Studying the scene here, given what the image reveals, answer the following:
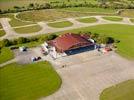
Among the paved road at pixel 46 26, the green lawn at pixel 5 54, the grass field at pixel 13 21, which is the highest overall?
the grass field at pixel 13 21

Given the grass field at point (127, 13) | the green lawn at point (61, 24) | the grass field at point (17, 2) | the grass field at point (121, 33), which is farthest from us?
the grass field at point (17, 2)

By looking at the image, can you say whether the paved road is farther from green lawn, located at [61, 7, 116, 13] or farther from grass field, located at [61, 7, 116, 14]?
green lawn, located at [61, 7, 116, 13]

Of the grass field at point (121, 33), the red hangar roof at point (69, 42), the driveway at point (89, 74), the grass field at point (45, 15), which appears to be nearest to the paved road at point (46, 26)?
the grass field at point (121, 33)

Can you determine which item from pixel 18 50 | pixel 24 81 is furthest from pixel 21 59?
pixel 24 81

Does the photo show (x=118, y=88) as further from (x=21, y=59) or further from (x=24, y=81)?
(x=21, y=59)

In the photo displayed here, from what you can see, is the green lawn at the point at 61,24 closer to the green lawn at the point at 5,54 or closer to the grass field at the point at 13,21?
the grass field at the point at 13,21

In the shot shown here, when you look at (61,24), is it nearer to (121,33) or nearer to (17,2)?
(121,33)
